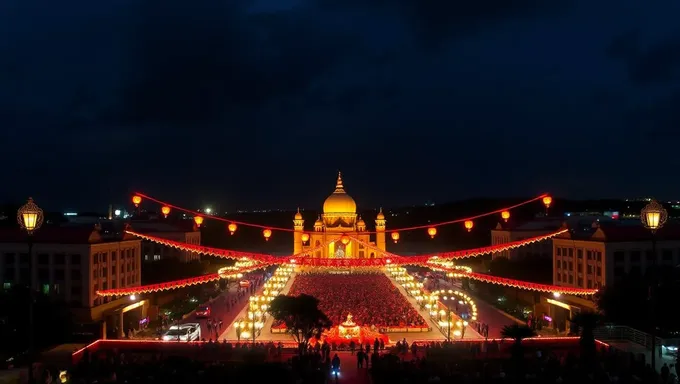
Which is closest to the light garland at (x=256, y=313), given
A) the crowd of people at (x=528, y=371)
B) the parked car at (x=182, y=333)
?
the parked car at (x=182, y=333)

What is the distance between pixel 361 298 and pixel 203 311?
10.0m

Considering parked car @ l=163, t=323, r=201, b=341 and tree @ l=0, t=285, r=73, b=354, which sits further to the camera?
parked car @ l=163, t=323, r=201, b=341

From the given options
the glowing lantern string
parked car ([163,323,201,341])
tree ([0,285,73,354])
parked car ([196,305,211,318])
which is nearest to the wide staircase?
the glowing lantern string

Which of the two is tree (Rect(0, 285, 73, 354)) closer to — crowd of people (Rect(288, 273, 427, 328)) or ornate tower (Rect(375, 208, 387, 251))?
crowd of people (Rect(288, 273, 427, 328))

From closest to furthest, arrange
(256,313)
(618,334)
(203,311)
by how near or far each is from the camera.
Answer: (618,334) → (256,313) → (203,311)

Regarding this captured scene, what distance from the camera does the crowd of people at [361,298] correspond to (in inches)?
1414

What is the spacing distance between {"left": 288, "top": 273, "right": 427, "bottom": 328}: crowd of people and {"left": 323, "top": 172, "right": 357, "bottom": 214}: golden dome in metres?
21.3

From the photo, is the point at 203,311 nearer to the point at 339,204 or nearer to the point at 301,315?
the point at 301,315

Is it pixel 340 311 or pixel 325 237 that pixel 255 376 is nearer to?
pixel 340 311

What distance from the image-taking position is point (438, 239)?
122 m

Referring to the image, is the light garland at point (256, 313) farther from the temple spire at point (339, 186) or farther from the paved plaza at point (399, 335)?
the temple spire at point (339, 186)

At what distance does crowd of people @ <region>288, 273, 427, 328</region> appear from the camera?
35906 millimetres

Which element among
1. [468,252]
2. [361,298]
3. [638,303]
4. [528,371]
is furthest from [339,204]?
[528,371]

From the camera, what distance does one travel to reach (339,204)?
87.2 meters
